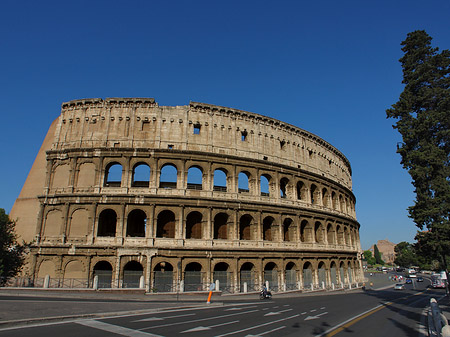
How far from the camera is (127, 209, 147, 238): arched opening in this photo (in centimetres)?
3064

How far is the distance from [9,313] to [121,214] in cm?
1547

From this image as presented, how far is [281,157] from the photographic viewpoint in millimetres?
36562

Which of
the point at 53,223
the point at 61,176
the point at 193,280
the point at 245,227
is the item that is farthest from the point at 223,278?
the point at 61,176

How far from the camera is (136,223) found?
31.7 m

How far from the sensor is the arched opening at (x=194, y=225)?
3098cm

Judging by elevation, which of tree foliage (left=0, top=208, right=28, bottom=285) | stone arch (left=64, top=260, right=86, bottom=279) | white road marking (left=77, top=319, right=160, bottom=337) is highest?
tree foliage (left=0, top=208, right=28, bottom=285)

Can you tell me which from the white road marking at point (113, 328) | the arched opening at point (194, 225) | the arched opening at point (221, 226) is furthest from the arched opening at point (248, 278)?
the white road marking at point (113, 328)

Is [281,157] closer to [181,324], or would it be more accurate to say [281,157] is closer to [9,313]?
[181,324]

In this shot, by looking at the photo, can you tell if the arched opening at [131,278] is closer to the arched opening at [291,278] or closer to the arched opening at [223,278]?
the arched opening at [223,278]

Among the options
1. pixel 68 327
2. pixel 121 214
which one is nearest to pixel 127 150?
pixel 121 214

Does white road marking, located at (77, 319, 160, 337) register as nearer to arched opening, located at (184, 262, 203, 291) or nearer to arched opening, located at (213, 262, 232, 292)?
arched opening, located at (184, 262, 203, 291)

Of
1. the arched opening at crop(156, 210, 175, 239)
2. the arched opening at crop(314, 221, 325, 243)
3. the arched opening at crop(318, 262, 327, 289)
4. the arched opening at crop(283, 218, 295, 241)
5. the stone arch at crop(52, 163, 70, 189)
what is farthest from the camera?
the arched opening at crop(314, 221, 325, 243)

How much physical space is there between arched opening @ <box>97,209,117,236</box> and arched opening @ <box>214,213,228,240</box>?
36.1 ft

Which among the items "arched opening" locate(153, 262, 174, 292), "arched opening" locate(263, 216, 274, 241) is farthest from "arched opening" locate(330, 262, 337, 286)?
"arched opening" locate(153, 262, 174, 292)
